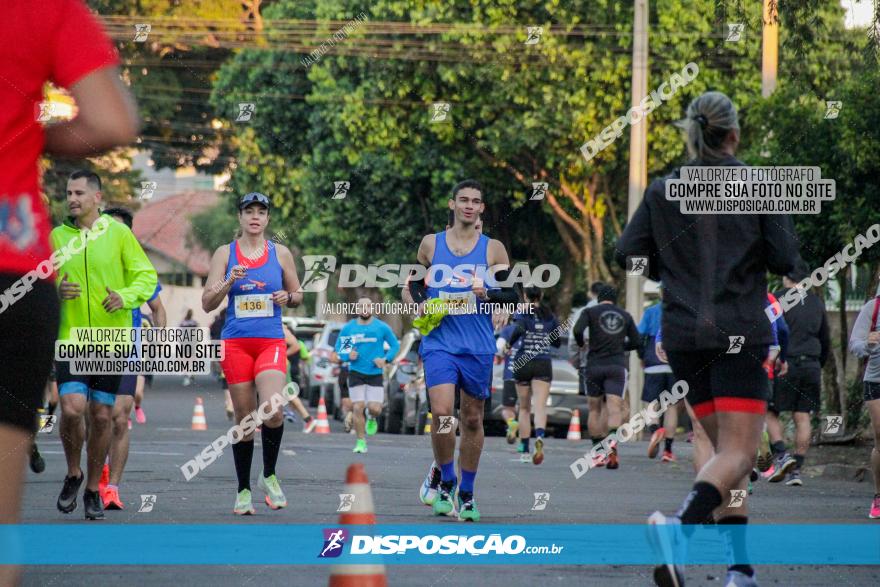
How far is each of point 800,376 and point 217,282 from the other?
22.7 feet

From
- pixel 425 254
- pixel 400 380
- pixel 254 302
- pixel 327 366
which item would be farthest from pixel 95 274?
pixel 327 366

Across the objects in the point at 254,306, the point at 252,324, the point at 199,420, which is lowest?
the point at 199,420

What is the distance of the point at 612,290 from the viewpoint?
18156 millimetres

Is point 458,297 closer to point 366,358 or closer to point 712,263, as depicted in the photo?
point 712,263

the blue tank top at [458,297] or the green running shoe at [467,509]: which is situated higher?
the blue tank top at [458,297]

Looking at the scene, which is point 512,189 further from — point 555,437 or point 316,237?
point 555,437

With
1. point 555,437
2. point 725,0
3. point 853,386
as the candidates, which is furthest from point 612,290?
point 555,437

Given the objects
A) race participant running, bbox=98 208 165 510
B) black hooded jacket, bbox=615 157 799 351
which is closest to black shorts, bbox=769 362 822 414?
race participant running, bbox=98 208 165 510

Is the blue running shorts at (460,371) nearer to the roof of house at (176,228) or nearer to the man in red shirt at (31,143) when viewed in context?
the man in red shirt at (31,143)

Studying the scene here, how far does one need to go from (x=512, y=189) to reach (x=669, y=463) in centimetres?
1772

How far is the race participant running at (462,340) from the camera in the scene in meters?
10.0

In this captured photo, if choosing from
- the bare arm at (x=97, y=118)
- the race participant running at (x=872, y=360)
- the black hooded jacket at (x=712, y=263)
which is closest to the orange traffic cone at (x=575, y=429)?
the race participant running at (x=872, y=360)

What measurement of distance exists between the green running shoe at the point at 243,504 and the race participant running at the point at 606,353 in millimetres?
7986

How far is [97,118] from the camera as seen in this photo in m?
3.43
